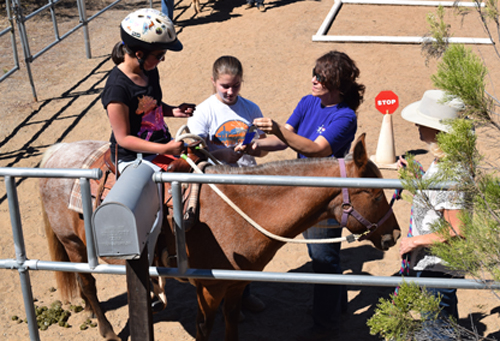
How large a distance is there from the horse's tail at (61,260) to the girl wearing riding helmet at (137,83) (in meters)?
1.37

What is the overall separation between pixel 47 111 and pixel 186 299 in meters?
4.71

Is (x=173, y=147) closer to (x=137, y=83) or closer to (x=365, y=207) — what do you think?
(x=137, y=83)

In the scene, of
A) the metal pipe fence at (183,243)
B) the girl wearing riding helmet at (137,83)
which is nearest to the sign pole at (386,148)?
the girl wearing riding helmet at (137,83)

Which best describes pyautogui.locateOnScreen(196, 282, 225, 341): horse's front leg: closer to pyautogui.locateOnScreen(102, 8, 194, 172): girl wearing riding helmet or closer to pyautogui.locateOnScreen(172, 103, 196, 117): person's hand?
pyautogui.locateOnScreen(102, 8, 194, 172): girl wearing riding helmet

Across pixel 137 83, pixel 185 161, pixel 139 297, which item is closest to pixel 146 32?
pixel 137 83

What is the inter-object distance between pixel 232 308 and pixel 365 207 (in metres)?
1.27

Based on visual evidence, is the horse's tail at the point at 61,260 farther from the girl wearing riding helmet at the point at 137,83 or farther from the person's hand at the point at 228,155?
the person's hand at the point at 228,155

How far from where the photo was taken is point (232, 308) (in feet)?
11.2

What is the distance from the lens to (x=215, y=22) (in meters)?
11.1

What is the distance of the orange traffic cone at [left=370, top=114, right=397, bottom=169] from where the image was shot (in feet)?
20.2

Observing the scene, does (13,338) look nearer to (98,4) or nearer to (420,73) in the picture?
(420,73)

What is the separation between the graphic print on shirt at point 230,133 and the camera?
3.40m

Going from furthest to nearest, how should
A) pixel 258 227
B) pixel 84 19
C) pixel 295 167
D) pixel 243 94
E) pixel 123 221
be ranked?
pixel 84 19 → pixel 243 94 → pixel 295 167 → pixel 258 227 → pixel 123 221

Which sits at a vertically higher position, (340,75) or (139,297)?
(340,75)
